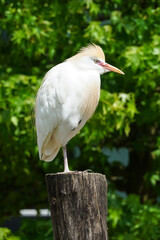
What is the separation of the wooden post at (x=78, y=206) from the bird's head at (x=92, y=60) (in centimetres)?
114

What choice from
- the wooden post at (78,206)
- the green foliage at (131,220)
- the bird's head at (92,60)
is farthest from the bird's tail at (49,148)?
the green foliage at (131,220)

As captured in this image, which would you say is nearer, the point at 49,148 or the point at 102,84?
the point at 49,148

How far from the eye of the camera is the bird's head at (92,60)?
145 inches

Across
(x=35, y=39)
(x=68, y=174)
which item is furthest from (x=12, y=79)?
(x=68, y=174)

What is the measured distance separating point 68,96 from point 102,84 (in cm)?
145

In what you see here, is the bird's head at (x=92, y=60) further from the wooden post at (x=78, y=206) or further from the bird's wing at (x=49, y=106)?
the wooden post at (x=78, y=206)

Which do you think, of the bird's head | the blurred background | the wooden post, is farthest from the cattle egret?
the wooden post

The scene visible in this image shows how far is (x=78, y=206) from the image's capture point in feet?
9.08

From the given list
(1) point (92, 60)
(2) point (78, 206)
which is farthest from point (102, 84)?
(2) point (78, 206)

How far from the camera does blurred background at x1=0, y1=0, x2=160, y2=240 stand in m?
4.56

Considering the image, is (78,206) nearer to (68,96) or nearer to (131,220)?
(68,96)

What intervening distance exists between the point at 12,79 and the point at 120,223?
1842 millimetres

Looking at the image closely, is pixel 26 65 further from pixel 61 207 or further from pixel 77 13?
pixel 61 207

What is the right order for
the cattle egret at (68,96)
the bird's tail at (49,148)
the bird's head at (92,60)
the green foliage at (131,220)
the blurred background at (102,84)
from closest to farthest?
the cattle egret at (68,96) < the bird's head at (92,60) < the bird's tail at (49,148) < the blurred background at (102,84) < the green foliage at (131,220)
